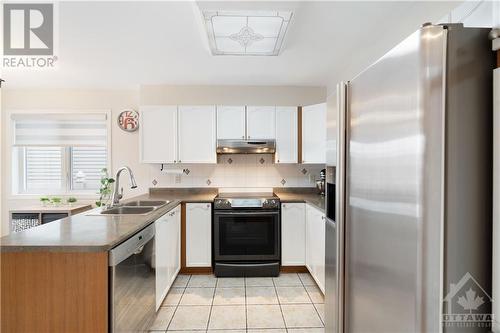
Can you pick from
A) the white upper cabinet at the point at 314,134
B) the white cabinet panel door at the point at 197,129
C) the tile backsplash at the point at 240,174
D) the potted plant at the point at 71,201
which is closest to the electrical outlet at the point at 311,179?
the tile backsplash at the point at 240,174

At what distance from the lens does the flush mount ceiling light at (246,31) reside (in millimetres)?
1842

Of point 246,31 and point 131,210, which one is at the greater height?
point 246,31

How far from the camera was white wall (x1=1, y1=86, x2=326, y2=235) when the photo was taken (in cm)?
377

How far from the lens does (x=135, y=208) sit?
2.73 meters

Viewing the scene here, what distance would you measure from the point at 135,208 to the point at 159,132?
118cm

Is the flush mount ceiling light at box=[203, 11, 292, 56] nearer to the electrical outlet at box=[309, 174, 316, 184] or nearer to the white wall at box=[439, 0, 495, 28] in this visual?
the white wall at box=[439, 0, 495, 28]

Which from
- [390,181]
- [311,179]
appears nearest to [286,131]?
[311,179]

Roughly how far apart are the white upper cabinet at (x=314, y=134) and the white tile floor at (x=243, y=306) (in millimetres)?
1425

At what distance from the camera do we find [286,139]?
3.56m

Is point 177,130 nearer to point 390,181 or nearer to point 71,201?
point 71,201

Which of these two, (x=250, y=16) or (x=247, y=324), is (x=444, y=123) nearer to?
(x=250, y=16)

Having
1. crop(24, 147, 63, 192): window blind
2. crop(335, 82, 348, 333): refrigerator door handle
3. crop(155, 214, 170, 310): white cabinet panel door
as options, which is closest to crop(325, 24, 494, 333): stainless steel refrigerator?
crop(335, 82, 348, 333): refrigerator door handle

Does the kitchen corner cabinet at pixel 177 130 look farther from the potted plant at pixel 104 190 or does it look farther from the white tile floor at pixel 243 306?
the white tile floor at pixel 243 306

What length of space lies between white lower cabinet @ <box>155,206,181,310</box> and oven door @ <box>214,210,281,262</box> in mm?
434
